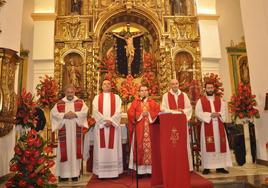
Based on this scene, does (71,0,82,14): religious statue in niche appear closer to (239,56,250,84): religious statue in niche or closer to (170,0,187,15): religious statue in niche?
(170,0,187,15): religious statue in niche

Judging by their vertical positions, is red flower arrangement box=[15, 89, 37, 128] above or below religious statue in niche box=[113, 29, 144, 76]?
below

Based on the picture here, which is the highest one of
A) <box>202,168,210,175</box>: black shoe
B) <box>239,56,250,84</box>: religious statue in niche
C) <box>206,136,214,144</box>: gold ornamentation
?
<box>239,56,250,84</box>: religious statue in niche

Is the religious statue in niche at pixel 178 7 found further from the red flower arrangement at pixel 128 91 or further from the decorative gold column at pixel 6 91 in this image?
the decorative gold column at pixel 6 91

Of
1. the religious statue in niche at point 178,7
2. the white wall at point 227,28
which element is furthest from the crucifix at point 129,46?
the white wall at point 227,28

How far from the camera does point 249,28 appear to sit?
7.70m

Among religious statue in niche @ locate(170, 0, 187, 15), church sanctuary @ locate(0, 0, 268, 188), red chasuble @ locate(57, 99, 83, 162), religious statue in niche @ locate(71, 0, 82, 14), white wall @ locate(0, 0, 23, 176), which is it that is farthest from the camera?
religious statue in niche @ locate(170, 0, 187, 15)

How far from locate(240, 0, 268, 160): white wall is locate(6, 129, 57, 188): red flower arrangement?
5.21m

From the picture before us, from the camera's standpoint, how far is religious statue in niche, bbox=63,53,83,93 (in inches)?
455

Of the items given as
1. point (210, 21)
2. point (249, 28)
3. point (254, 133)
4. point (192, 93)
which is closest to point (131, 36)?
point (210, 21)

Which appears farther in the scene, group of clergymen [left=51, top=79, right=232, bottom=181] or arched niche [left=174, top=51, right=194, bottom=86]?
arched niche [left=174, top=51, right=194, bottom=86]

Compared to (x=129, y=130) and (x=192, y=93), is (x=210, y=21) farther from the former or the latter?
(x=129, y=130)

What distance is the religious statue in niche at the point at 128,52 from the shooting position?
39.2ft

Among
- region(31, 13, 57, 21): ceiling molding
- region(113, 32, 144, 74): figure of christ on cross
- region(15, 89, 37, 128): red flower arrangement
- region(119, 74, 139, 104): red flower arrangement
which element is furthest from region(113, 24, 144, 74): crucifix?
region(15, 89, 37, 128): red flower arrangement

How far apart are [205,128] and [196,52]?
6227 millimetres
